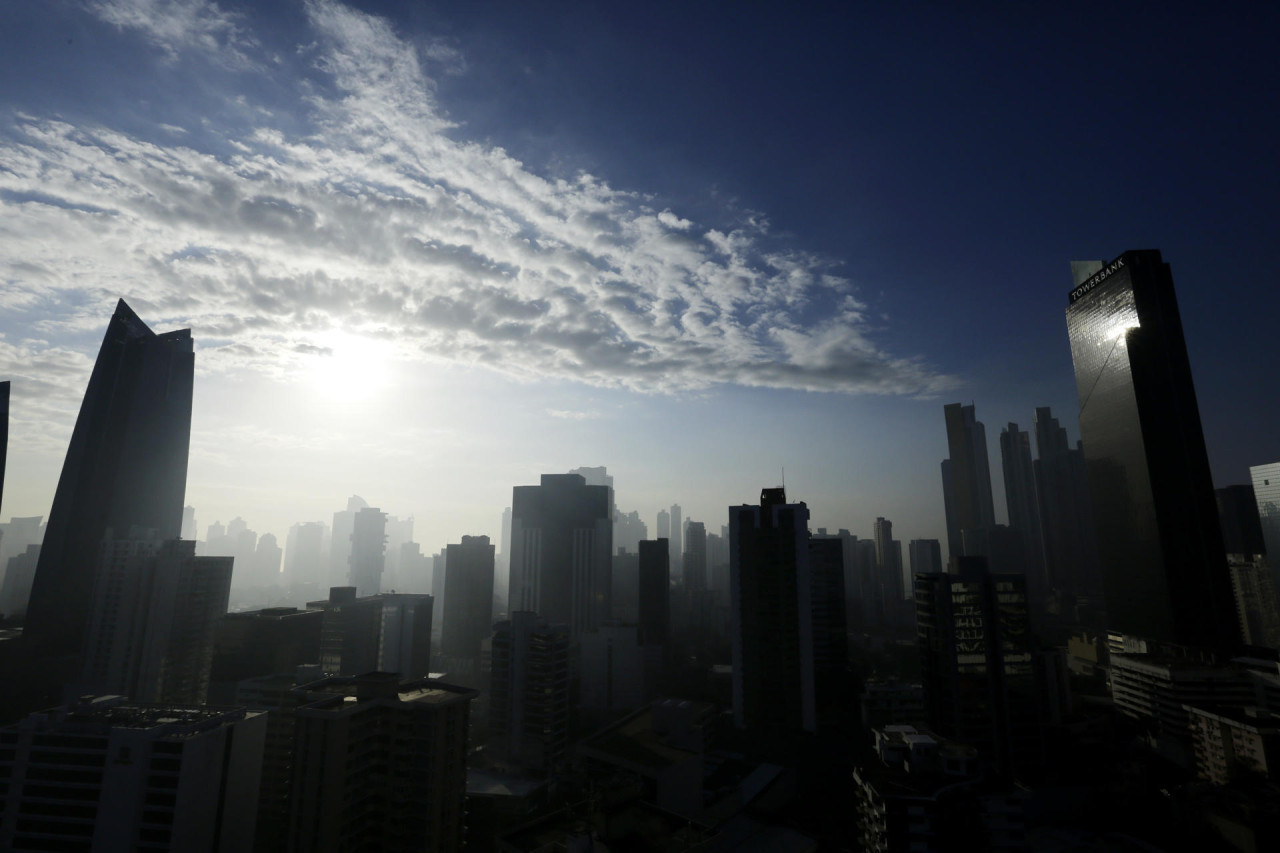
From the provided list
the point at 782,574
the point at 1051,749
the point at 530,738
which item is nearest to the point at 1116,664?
the point at 1051,749

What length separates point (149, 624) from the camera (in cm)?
5253

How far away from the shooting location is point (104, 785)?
24484 mm

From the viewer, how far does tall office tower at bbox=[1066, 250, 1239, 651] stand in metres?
58.8

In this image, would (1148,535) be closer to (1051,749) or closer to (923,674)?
(1051,749)

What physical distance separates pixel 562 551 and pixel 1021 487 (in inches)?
3917

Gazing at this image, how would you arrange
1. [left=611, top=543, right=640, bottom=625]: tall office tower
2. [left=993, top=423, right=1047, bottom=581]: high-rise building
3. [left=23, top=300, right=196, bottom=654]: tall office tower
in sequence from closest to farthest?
[left=23, top=300, right=196, bottom=654]: tall office tower
[left=611, top=543, right=640, bottom=625]: tall office tower
[left=993, top=423, right=1047, bottom=581]: high-rise building

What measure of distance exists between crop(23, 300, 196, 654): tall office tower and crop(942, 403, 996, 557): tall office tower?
140828mm

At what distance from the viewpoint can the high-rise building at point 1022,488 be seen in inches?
4732

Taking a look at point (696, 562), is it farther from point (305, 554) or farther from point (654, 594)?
point (305, 554)

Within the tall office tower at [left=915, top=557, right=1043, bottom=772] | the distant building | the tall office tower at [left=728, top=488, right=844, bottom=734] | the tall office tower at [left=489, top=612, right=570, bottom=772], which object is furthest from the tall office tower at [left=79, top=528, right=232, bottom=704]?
the tall office tower at [left=915, top=557, right=1043, bottom=772]

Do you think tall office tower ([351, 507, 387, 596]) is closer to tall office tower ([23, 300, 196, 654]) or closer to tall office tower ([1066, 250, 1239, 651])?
tall office tower ([23, 300, 196, 654])

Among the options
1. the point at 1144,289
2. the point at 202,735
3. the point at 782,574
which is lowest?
the point at 202,735

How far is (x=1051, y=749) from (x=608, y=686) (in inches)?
1589

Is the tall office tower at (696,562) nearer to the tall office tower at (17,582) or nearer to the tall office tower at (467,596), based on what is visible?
the tall office tower at (467,596)
